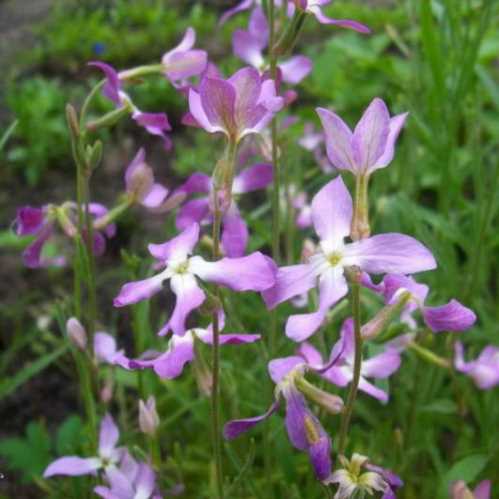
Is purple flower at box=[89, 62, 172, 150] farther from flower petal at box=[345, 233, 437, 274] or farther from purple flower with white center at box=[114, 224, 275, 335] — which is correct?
flower petal at box=[345, 233, 437, 274]

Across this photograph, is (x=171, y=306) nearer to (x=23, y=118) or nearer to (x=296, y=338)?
(x=23, y=118)

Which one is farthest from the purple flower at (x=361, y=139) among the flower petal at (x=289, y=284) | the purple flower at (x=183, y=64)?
the purple flower at (x=183, y=64)

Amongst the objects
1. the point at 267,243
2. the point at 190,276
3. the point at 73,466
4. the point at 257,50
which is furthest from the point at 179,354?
the point at 267,243

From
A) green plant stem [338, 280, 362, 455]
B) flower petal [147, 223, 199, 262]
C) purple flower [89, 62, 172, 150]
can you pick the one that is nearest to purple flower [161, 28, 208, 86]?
purple flower [89, 62, 172, 150]

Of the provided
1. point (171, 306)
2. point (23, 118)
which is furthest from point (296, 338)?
point (23, 118)

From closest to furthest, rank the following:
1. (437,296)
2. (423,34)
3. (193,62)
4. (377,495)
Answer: (377,495)
(193,62)
(423,34)
(437,296)
